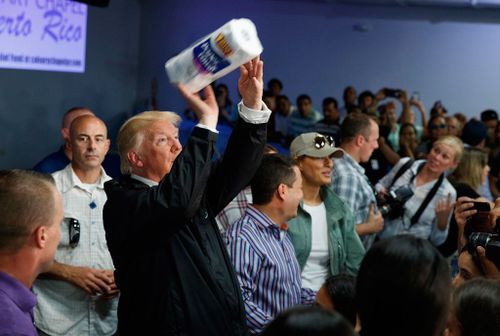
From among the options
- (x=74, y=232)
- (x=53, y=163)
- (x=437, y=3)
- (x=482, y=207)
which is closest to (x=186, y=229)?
(x=74, y=232)

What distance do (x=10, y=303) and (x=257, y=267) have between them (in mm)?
1220

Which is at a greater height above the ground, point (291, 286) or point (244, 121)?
point (244, 121)

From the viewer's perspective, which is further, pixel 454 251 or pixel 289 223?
pixel 454 251

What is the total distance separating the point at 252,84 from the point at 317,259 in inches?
51.2

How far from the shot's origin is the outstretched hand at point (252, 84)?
6.89ft

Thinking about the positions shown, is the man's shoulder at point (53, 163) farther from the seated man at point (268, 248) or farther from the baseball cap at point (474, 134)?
the baseball cap at point (474, 134)

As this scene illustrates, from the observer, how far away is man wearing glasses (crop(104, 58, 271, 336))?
6.47 ft

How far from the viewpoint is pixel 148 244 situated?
81.0 inches

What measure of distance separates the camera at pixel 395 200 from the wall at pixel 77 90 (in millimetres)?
4298

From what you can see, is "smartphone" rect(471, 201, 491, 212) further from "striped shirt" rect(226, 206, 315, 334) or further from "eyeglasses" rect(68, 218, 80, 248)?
"eyeglasses" rect(68, 218, 80, 248)

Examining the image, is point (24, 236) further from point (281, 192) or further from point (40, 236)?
point (281, 192)

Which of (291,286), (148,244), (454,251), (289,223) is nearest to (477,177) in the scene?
(454,251)

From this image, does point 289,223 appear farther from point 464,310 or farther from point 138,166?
point 464,310

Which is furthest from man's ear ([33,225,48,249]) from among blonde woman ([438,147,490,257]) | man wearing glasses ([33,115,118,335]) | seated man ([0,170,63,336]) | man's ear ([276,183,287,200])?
blonde woman ([438,147,490,257])
